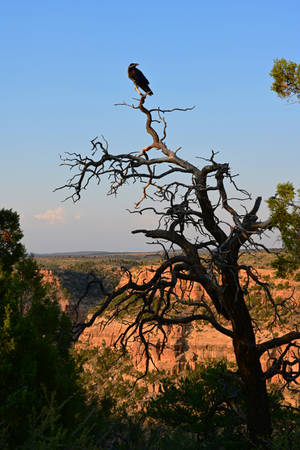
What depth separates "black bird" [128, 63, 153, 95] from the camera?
964 cm

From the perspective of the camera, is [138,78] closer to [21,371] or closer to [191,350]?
[21,371]

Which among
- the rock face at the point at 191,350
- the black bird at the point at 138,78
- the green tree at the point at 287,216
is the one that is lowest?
the rock face at the point at 191,350

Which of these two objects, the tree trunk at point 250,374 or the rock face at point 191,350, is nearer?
the tree trunk at point 250,374

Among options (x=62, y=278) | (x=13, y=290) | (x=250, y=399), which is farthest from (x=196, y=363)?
(x=62, y=278)

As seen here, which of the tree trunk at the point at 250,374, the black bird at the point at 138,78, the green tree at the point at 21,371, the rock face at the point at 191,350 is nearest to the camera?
the tree trunk at the point at 250,374

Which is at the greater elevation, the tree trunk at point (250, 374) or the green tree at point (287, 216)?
the green tree at point (287, 216)

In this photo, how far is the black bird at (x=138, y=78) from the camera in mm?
9641

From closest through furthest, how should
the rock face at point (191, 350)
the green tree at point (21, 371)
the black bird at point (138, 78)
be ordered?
the black bird at point (138, 78)
the green tree at point (21, 371)
the rock face at point (191, 350)

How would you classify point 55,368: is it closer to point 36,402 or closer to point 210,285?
point 36,402

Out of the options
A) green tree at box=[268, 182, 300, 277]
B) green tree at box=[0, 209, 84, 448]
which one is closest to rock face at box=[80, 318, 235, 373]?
green tree at box=[0, 209, 84, 448]

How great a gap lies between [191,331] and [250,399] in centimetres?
3714

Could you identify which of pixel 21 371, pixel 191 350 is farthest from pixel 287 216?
pixel 191 350

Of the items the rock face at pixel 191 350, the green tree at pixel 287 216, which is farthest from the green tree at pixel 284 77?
the rock face at pixel 191 350

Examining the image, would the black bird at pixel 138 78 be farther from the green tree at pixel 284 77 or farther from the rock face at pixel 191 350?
the rock face at pixel 191 350
